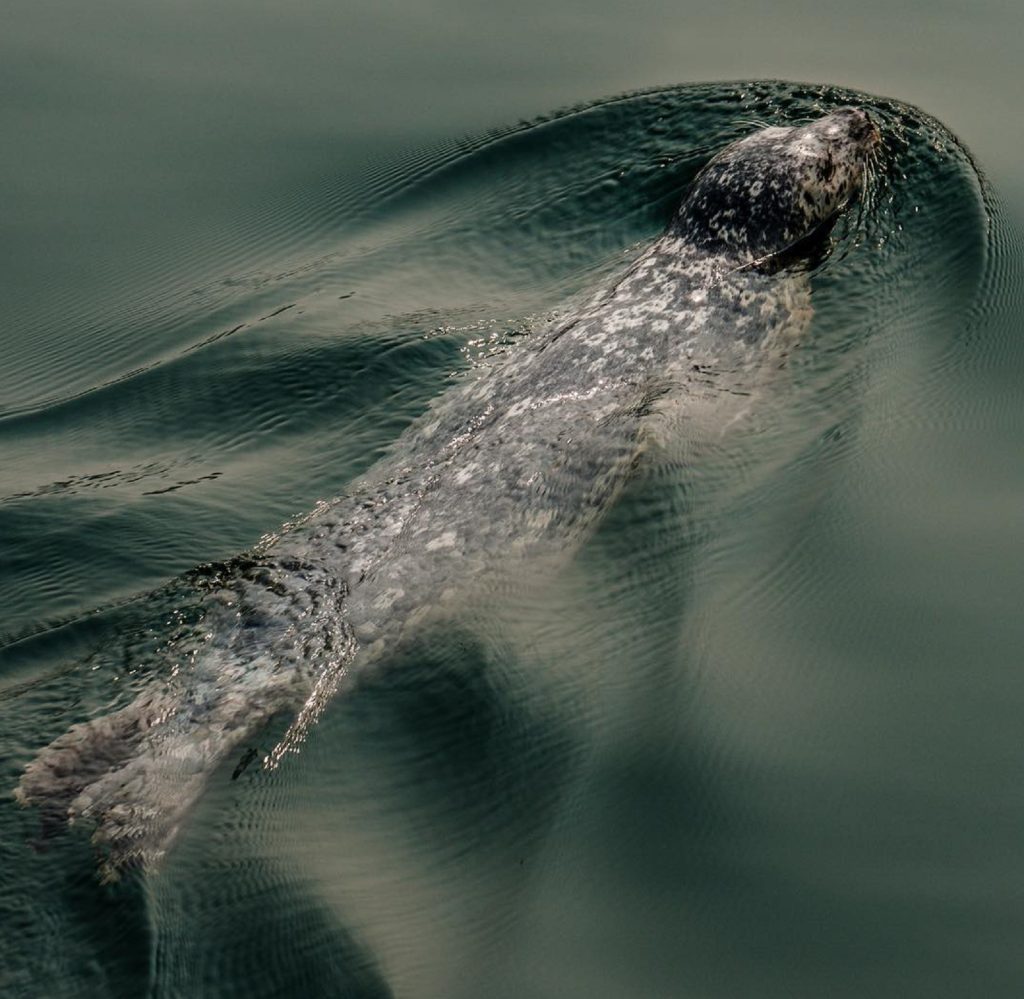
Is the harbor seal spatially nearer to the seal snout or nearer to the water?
the seal snout

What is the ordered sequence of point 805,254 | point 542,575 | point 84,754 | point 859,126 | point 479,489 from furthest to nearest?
1. point 859,126
2. point 805,254
3. point 479,489
4. point 542,575
5. point 84,754

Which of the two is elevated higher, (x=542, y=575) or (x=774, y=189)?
(x=774, y=189)

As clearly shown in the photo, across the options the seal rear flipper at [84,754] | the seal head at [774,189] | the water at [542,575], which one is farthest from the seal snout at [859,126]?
the seal rear flipper at [84,754]

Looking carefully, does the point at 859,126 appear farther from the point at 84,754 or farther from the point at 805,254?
the point at 84,754

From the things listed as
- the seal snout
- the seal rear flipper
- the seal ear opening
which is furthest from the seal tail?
the seal snout

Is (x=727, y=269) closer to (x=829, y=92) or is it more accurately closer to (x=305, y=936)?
(x=829, y=92)

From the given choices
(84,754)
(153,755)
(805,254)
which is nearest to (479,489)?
(153,755)
